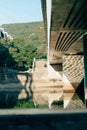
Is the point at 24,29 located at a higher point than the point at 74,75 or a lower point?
higher

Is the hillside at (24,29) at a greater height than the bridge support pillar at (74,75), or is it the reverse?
the hillside at (24,29)

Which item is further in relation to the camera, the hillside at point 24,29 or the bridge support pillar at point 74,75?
the hillside at point 24,29

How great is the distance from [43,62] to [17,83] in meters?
12.2

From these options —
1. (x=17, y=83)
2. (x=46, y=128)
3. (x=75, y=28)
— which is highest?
(x=75, y=28)

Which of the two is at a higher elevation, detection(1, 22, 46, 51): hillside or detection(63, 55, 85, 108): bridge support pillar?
detection(1, 22, 46, 51): hillside

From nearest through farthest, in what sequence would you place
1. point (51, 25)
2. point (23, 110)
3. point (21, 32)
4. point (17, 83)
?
Answer: point (23, 110) → point (51, 25) → point (17, 83) → point (21, 32)

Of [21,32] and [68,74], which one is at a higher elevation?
[21,32]

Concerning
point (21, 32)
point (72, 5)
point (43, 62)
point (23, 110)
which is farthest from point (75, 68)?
point (21, 32)

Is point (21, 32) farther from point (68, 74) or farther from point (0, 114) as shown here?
point (0, 114)

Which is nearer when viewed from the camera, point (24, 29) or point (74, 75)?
point (74, 75)

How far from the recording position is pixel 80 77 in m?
47.9

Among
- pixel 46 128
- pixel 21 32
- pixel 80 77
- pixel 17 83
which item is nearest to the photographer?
pixel 46 128

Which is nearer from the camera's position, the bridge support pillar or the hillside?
the bridge support pillar

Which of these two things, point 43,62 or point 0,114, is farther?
point 43,62
